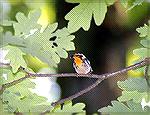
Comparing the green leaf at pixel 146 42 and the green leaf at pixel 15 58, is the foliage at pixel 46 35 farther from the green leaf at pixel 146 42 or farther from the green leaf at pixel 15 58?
the green leaf at pixel 146 42

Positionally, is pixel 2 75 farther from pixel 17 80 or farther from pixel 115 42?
pixel 115 42

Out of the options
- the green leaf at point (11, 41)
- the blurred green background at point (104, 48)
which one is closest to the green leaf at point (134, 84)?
the green leaf at point (11, 41)

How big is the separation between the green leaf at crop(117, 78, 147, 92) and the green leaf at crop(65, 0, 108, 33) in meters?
0.13

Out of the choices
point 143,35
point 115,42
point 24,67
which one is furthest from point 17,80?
point 115,42

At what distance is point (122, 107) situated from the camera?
0.72 metres

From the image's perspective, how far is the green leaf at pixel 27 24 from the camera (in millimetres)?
732

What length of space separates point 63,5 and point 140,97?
36.6 inches

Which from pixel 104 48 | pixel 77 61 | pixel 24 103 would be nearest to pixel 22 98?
pixel 24 103

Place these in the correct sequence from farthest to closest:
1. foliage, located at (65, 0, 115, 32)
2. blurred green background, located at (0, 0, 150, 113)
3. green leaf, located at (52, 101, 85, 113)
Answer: blurred green background, located at (0, 0, 150, 113) → green leaf, located at (52, 101, 85, 113) → foliage, located at (65, 0, 115, 32)

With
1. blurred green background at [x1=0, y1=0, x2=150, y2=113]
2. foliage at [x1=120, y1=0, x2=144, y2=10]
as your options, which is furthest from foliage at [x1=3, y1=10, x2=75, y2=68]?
blurred green background at [x1=0, y1=0, x2=150, y2=113]

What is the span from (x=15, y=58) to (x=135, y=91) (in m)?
0.24

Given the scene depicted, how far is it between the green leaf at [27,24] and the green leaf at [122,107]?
0.21 meters

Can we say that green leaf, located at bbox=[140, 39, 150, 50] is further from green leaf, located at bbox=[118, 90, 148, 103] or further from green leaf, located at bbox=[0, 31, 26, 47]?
green leaf, located at bbox=[0, 31, 26, 47]

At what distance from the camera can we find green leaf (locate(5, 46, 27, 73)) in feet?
2.35
